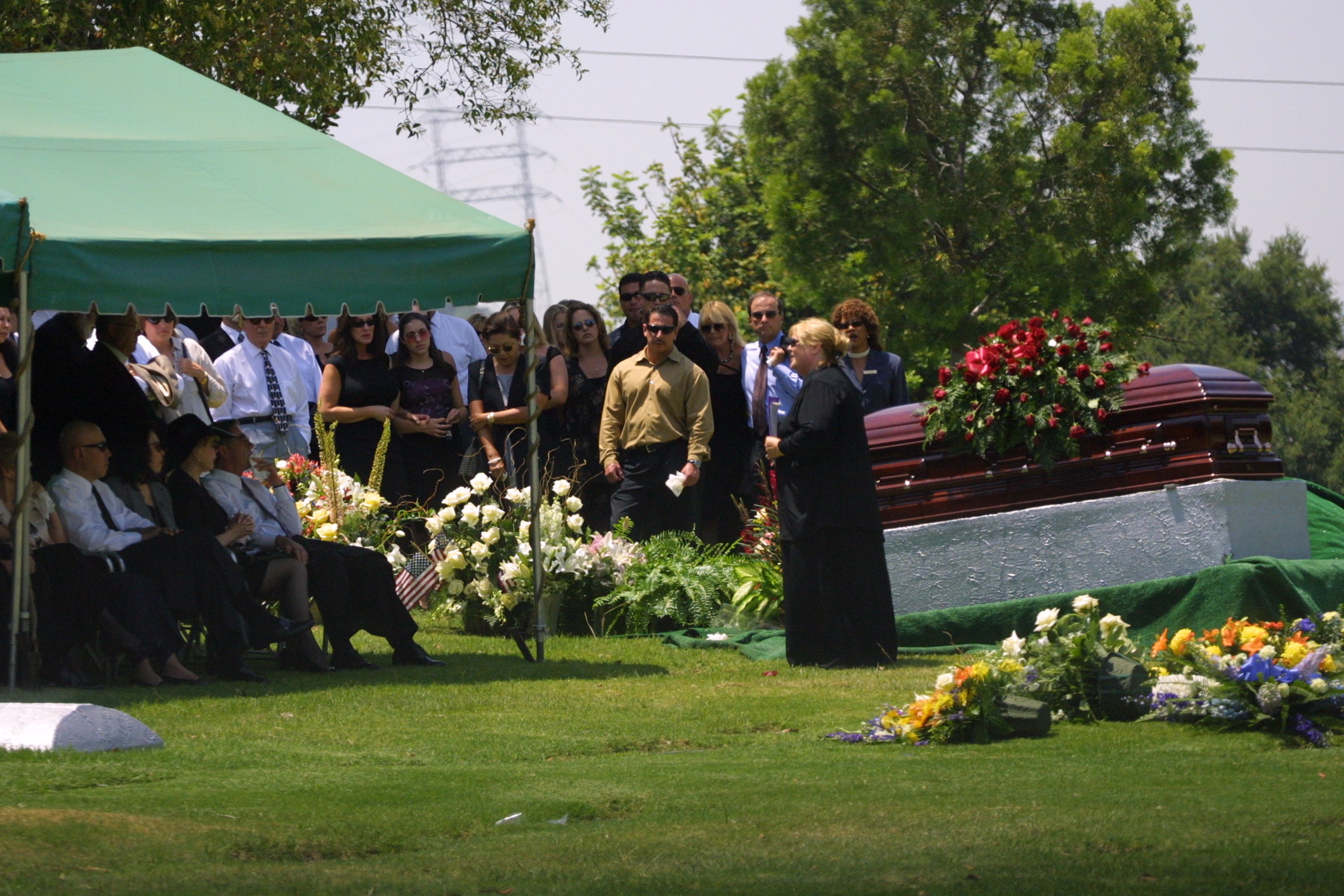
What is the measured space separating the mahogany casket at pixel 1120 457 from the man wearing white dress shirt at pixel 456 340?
168 inches

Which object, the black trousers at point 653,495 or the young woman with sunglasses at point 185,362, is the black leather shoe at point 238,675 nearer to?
the young woman with sunglasses at point 185,362

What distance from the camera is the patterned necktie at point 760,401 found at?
12695 mm

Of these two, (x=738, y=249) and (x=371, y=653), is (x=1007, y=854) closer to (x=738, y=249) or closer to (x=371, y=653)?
(x=371, y=653)

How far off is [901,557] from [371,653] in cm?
353

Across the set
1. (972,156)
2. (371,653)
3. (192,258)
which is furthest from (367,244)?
(972,156)

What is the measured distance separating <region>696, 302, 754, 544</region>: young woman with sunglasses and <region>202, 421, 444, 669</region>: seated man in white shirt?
327 cm

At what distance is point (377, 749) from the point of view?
7.30m

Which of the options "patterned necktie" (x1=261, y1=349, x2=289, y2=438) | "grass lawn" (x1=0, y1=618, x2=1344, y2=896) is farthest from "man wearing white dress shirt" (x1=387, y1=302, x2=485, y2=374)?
"grass lawn" (x1=0, y1=618, x2=1344, y2=896)

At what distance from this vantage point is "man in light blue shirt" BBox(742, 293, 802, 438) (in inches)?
492

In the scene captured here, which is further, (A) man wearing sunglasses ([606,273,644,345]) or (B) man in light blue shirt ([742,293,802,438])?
(A) man wearing sunglasses ([606,273,644,345])

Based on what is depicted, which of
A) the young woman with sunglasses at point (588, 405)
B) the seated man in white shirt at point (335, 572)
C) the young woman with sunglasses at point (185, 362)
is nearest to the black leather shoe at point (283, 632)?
the seated man in white shirt at point (335, 572)

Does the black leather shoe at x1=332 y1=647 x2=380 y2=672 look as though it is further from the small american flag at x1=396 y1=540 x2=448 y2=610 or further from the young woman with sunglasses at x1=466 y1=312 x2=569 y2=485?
the young woman with sunglasses at x1=466 y1=312 x2=569 y2=485

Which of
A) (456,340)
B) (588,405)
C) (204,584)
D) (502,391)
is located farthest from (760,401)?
(204,584)

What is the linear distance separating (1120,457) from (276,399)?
6.11m
